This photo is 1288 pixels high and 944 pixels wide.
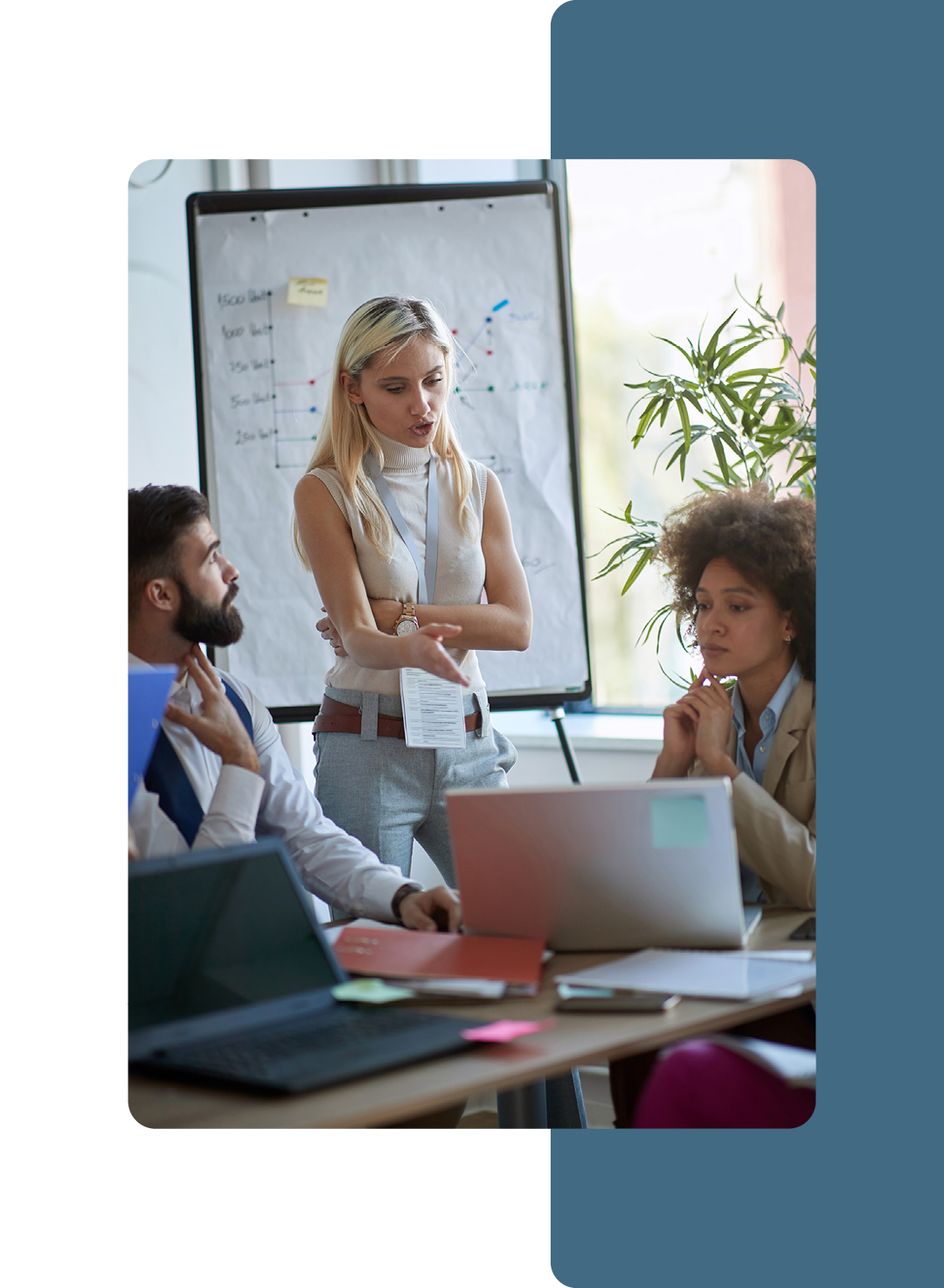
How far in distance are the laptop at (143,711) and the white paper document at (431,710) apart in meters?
0.32

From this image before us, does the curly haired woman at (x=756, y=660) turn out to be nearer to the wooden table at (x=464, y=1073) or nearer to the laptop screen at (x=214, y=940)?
the wooden table at (x=464, y=1073)

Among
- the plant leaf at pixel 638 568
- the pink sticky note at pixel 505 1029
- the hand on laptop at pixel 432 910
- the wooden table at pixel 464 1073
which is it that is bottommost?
the wooden table at pixel 464 1073

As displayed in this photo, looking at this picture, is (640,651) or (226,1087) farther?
(640,651)

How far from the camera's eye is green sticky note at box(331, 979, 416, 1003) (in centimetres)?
145

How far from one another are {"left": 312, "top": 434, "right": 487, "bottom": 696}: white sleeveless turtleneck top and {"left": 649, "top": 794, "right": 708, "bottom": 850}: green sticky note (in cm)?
36

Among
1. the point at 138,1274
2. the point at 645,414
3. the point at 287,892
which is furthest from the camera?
the point at 645,414

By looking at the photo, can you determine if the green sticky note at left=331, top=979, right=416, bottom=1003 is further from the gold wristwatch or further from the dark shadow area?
the gold wristwatch

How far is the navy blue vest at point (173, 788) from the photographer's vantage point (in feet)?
5.10

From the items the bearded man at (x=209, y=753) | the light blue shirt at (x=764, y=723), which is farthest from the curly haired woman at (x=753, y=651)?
the bearded man at (x=209, y=753)

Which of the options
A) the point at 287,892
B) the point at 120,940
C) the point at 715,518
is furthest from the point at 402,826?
the point at 715,518

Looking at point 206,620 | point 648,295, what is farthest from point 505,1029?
point 648,295

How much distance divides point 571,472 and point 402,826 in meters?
0.57

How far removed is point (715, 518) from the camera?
1.72 m

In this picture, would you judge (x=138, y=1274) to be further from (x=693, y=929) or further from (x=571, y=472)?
(x=571, y=472)
